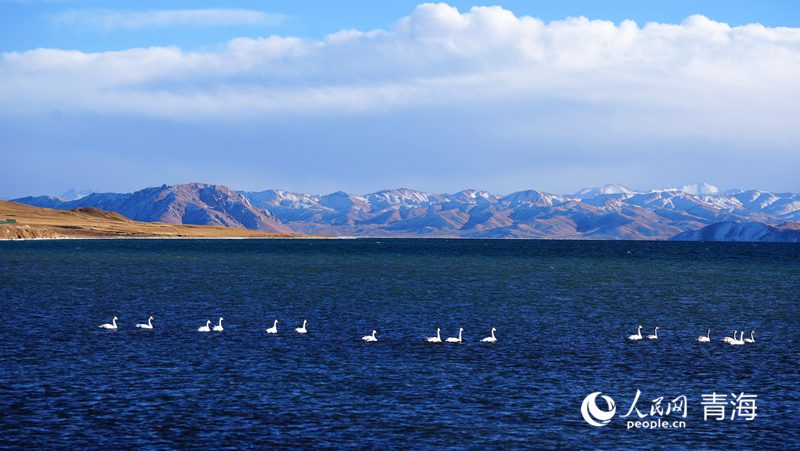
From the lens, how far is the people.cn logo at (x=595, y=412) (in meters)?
38.6

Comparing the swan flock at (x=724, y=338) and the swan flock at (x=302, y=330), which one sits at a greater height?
the swan flock at (x=724, y=338)

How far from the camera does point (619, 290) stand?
114m

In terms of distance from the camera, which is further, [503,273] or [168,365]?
[503,273]

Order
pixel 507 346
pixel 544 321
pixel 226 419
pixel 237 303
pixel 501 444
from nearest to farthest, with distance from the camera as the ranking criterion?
pixel 501 444 < pixel 226 419 < pixel 507 346 < pixel 544 321 < pixel 237 303

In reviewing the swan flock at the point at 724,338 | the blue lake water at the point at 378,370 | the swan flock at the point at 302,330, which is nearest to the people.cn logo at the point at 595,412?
the blue lake water at the point at 378,370

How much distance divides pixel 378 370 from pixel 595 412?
14139 millimetres

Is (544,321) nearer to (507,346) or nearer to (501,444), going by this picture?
(507,346)

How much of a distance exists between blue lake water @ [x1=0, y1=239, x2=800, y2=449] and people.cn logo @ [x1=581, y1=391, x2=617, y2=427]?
19.3 inches

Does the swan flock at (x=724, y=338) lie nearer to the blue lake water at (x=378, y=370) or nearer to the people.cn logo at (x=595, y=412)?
the blue lake water at (x=378, y=370)

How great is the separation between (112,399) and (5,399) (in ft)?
16.0

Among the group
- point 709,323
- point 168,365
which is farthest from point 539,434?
point 709,323

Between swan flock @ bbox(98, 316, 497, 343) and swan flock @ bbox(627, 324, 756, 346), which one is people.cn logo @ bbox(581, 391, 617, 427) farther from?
swan flock @ bbox(627, 324, 756, 346)

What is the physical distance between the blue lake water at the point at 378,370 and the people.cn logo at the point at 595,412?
49cm

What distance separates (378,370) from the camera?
162 feet
